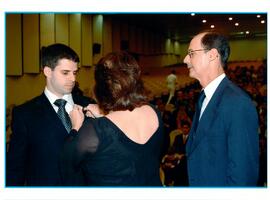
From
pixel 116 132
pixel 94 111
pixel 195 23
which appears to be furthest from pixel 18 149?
pixel 195 23

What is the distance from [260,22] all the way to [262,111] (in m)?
0.44

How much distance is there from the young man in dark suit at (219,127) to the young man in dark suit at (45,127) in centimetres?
50

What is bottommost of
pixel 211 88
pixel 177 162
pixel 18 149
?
pixel 177 162

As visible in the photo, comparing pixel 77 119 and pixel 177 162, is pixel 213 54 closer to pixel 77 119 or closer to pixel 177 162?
pixel 77 119

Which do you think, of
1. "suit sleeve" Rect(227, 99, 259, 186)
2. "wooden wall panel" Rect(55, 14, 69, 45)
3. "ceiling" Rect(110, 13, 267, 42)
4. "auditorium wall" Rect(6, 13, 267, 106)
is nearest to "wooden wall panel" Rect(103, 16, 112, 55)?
"auditorium wall" Rect(6, 13, 267, 106)

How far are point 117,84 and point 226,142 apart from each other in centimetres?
45

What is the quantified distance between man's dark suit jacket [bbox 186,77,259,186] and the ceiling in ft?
1.56

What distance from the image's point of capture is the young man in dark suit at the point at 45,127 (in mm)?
1299

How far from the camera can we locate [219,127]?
1220mm

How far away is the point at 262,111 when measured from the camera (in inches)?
65.8

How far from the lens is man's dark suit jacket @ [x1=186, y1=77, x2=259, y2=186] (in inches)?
45.4

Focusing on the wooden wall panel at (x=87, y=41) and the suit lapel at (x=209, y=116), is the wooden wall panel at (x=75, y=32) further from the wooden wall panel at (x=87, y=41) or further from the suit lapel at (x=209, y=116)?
the suit lapel at (x=209, y=116)

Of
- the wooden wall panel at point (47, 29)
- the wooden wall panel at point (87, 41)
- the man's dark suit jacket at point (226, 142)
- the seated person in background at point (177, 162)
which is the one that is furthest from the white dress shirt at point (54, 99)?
the seated person in background at point (177, 162)
